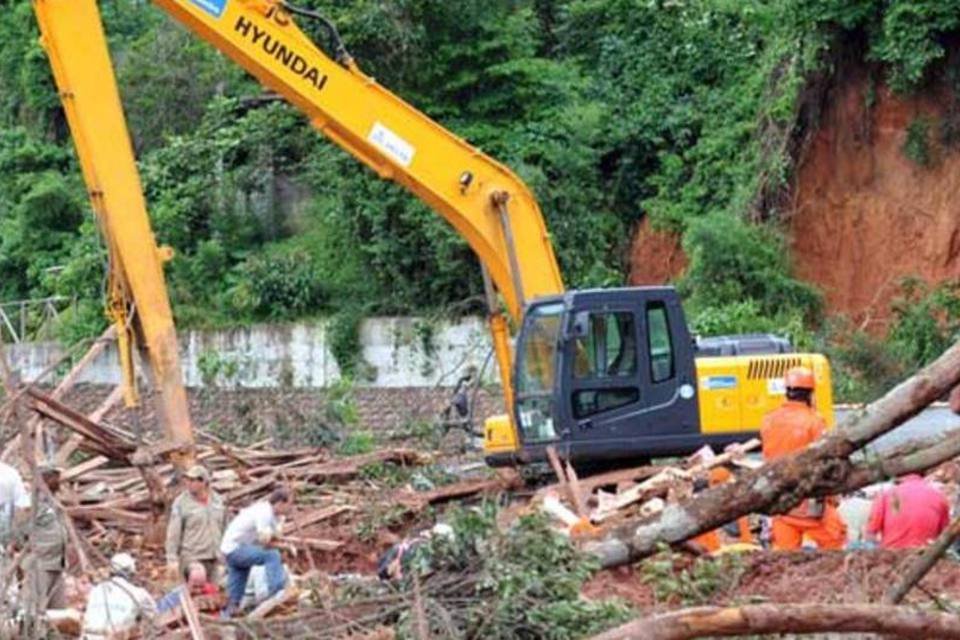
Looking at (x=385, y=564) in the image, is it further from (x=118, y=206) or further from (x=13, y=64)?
(x=13, y=64)

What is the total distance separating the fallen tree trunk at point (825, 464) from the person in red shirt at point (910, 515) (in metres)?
4.15

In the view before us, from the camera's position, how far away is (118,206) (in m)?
17.5

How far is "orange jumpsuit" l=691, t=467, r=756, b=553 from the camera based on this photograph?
1221cm

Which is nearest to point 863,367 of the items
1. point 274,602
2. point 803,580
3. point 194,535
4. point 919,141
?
point 919,141

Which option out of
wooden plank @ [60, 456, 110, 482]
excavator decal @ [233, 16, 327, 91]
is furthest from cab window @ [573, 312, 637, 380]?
wooden plank @ [60, 456, 110, 482]

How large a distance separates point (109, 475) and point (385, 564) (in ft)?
24.6

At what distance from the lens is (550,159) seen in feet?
104

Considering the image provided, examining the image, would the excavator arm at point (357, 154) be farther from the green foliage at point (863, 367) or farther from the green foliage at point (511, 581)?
the green foliage at point (863, 367)

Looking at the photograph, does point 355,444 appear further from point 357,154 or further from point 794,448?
point 794,448

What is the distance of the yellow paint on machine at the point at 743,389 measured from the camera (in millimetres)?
17641

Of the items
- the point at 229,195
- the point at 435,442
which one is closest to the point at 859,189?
the point at 435,442

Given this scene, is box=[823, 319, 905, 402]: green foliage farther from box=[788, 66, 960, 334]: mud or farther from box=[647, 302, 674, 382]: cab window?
box=[647, 302, 674, 382]: cab window

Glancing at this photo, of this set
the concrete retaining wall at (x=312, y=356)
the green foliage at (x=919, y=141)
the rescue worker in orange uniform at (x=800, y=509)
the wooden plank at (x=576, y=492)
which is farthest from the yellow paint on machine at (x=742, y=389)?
the concrete retaining wall at (x=312, y=356)

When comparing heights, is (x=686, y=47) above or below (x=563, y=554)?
above
